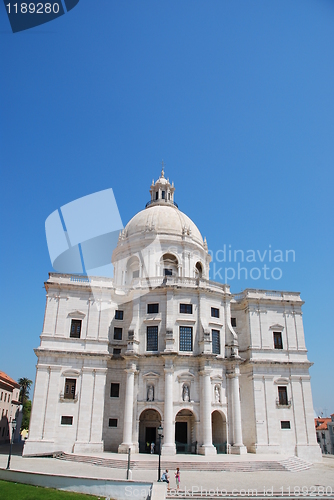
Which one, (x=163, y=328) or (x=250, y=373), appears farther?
(x=250, y=373)

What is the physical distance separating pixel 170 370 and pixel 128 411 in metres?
5.64

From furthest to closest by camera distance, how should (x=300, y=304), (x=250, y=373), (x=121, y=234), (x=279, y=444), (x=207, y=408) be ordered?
(x=121, y=234) < (x=300, y=304) < (x=250, y=373) < (x=279, y=444) < (x=207, y=408)

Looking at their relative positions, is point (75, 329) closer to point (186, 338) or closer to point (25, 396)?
point (186, 338)

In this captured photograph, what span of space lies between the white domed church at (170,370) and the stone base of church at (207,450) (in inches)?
5.9

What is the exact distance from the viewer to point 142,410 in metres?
39.0

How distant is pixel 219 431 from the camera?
41.2 m

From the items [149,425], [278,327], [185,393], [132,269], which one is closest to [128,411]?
[149,425]

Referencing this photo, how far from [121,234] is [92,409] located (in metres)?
23.6

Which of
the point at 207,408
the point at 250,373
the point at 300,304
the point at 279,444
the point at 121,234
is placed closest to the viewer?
the point at 207,408

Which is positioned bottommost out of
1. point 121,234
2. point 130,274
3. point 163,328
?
point 163,328

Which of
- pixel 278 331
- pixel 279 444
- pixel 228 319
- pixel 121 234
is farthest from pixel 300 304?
pixel 121 234

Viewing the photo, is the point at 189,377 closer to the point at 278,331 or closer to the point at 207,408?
the point at 207,408

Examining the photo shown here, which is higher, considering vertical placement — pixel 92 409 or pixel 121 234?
pixel 121 234

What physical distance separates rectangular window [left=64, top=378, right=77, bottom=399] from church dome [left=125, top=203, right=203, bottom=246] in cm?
2053
